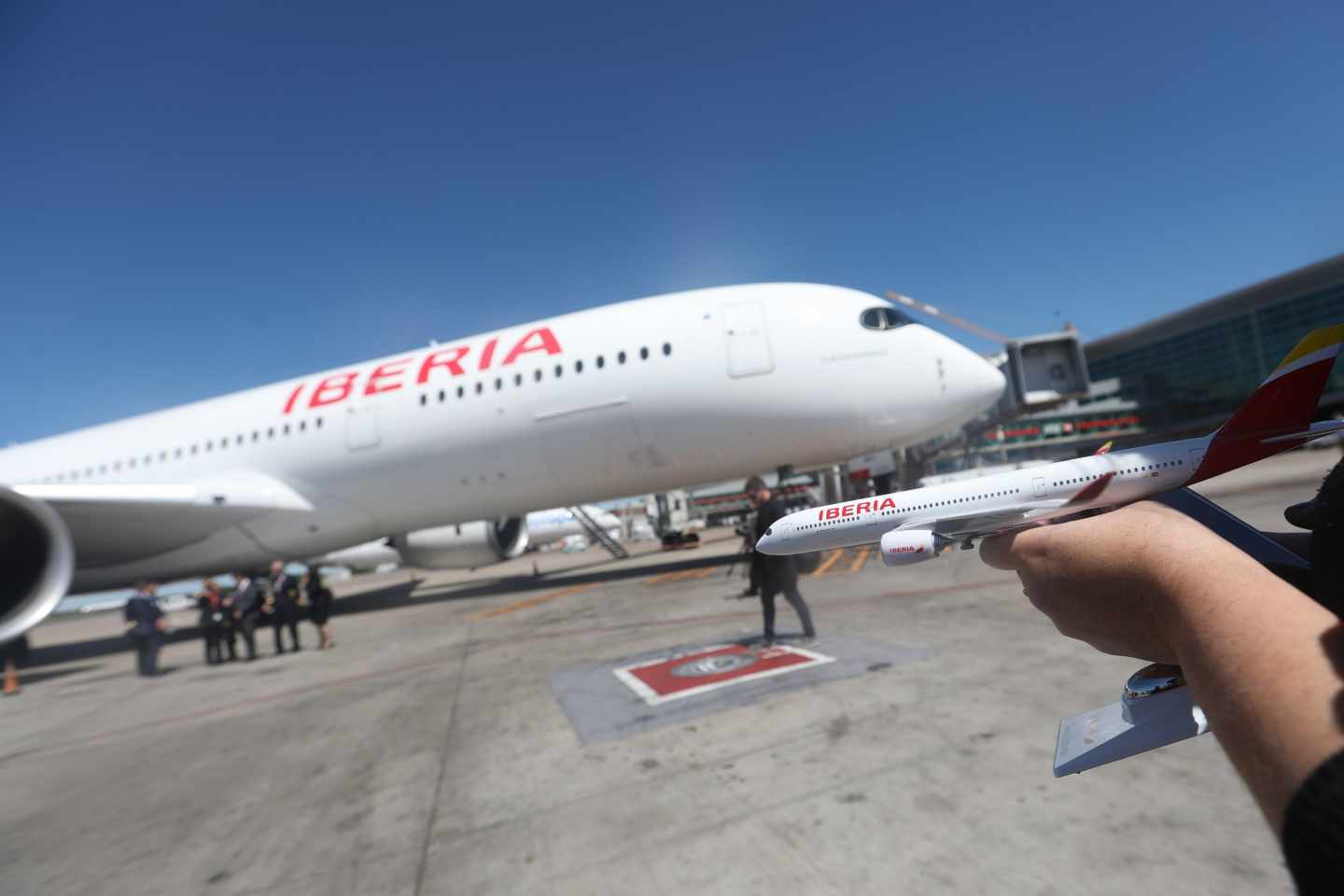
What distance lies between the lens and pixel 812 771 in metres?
3.75

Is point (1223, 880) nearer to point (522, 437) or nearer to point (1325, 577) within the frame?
point (1325, 577)

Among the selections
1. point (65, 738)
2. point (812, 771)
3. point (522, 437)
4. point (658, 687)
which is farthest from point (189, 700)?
point (812, 771)

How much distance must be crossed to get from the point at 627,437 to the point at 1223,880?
8585 mm

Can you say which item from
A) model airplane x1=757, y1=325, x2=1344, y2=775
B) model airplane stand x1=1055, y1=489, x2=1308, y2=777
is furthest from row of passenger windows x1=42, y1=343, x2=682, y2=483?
model airplane stand x1=1055, y1=489, x2=1308, y2=777

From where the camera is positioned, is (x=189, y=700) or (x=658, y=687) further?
(x=189, y=700)

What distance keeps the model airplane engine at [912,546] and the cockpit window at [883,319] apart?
5544 millimetres

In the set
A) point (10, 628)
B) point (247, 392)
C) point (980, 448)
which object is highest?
point (247, 392)

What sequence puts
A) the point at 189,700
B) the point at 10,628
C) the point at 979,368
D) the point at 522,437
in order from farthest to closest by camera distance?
the point at 522,437 → the point at 10,628 → the point at 189,700 → the point at 979,368

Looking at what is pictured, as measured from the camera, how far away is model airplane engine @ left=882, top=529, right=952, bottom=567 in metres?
2.17

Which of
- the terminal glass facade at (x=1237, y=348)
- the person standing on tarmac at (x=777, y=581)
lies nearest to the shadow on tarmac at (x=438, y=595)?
the person standing on tarmac at (x=777, y=581)

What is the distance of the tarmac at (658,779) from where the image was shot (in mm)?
2902

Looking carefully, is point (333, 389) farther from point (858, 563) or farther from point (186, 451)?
point (858, 563)

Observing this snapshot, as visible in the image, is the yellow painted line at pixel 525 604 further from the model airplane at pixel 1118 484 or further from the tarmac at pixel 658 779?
the model airplane at pixel 1118 484

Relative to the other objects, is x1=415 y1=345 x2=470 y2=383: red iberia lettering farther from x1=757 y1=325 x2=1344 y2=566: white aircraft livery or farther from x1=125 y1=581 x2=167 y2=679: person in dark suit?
x1=757 y1=325 x2=1344 y2=566: white aircraft livery
